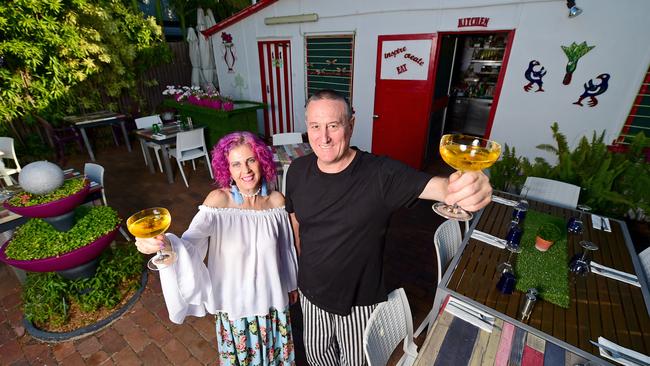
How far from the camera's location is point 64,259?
256 cm

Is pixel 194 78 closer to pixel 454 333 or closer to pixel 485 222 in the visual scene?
pixel 485 222

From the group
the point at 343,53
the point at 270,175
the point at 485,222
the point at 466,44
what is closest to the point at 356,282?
the point at 270,175

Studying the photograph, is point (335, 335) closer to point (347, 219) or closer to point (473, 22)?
point (347, 219)

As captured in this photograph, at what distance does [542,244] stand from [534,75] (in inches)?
128

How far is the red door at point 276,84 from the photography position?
25.0ft

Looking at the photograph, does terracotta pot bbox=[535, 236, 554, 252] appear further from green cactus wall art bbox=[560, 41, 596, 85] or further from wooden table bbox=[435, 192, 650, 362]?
green cactus wall art bbox=[560, 41, 596, 85]

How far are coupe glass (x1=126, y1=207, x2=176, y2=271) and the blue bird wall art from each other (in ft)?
18.0

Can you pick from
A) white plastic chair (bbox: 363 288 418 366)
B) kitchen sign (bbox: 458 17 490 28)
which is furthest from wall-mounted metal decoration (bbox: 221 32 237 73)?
white plastic chair (bbox: 363 288 418 366)

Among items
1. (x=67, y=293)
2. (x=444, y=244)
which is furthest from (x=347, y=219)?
(x=67, y=293)

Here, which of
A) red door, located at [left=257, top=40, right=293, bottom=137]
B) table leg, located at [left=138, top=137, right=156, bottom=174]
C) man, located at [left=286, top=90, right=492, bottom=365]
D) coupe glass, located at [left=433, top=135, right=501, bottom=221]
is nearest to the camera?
coupe glass, located at [left=433, top=135, right=501, bottom=221]

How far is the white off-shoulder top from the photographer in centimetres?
173

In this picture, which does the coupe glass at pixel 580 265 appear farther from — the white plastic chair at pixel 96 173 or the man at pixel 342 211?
the white plastic chair at pixel 96 173

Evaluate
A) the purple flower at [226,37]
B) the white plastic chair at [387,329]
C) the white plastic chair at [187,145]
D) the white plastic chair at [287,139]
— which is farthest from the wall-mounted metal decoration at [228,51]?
the white plastic chair at [387,329]

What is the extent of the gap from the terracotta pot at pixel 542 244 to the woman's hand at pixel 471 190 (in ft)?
6.39
